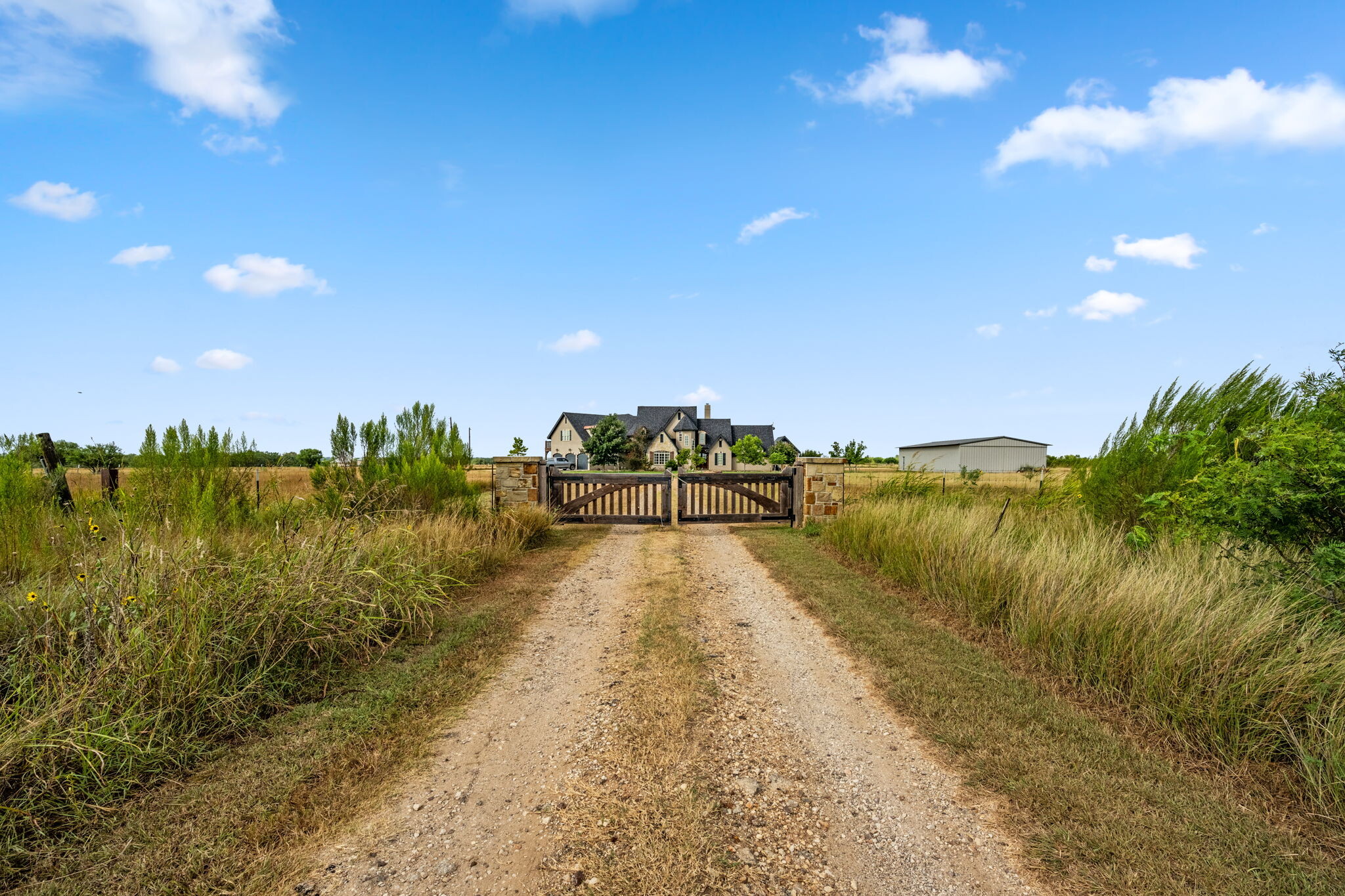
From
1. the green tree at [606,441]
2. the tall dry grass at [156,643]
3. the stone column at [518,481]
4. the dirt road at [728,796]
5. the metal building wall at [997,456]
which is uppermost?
the green tree at [606,441]

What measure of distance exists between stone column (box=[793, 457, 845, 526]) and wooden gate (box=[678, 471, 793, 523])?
71 centimetres

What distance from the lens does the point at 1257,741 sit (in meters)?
3.69

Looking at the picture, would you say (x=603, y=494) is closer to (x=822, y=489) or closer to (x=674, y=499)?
(x=674, y=499)

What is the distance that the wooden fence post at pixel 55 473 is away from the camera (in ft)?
29.5

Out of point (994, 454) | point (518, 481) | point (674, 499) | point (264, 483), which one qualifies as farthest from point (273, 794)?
point (994, 454)

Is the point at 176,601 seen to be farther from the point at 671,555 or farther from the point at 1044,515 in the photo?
the point at 1044,515

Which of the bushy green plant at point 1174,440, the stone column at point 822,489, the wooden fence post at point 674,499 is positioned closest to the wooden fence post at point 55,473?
the wooden fence post at point 674,499

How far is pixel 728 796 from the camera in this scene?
3314 millimetres

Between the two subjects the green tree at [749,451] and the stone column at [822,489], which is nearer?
the stone column at [822,489]

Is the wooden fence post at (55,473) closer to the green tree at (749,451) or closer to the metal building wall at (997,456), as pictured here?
the metal building wall at (997,456)

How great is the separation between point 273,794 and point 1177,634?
604 centimetres

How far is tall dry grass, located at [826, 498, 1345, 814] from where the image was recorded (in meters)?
3.70

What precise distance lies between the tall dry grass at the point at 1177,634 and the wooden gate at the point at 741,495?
725 centimetres

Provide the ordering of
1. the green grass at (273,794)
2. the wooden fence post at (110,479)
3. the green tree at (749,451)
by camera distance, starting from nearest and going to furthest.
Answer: the green grass at (273,794), the wooden fence post at (110,479), the green tree at (749,451)
